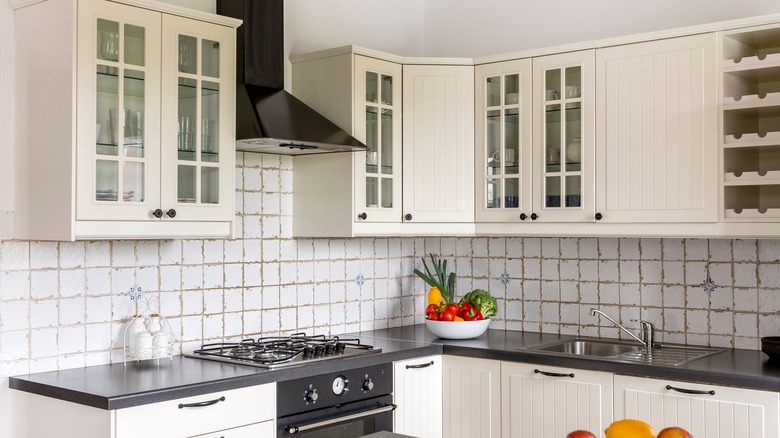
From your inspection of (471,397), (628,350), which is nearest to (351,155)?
(471,397)

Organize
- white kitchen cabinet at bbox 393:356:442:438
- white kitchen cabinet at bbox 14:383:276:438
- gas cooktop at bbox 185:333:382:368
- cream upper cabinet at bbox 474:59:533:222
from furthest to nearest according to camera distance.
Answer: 1. cream upper cabinet at bbox 474:59:533:222
2. white kitchen cabinet at bbox 393:356:442:438
3. gas cooktop at bbox 185:333:382:368
4. white kitchen cabinet at bbox 14:383:276:438

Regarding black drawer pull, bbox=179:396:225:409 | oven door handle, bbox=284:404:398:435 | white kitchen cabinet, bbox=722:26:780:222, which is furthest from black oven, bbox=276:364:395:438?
white kitchen cabinet, bbox=722:26:780:222

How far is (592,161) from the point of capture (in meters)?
3.65

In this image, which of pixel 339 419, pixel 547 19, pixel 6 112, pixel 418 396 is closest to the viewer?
pixel 6 112

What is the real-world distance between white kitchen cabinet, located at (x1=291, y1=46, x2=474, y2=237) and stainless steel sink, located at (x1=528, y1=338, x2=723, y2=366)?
71 centimetres

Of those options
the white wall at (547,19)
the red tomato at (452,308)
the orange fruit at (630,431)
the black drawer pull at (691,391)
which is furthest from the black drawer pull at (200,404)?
the white wall at (547,19)

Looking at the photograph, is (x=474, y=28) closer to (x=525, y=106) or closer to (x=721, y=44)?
(x=525, y=106)

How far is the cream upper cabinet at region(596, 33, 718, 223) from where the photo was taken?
133 inches

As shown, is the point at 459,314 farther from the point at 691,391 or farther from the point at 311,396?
the point at 691,391

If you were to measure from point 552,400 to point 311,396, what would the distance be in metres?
1.02

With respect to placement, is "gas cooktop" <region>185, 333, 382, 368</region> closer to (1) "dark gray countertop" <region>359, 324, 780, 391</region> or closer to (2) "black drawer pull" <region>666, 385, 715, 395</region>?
(1) "dark gray countertop" <region>359, 324, 780, 391</region>

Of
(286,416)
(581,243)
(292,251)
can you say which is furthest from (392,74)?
(286,416)

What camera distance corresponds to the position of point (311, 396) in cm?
321

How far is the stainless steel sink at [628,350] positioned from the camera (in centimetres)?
340
